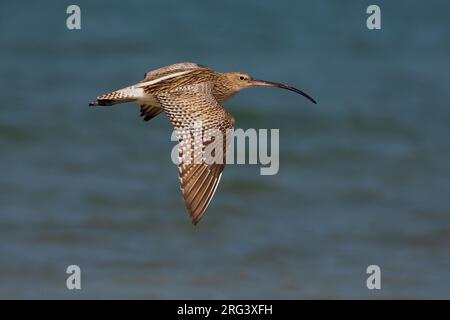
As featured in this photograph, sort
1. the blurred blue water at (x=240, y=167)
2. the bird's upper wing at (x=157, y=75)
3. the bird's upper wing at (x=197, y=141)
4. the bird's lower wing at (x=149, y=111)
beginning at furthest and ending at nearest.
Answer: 1. the blurred blue water at (x=240, y=167)
2. the bird's lower wing at (x=149, y=111)
3. the bird's upper wing at (x=157, y=75)
4. the bird's upper wing at (x=197, y=141)

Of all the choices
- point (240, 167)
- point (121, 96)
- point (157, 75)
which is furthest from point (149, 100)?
point (240, 167)

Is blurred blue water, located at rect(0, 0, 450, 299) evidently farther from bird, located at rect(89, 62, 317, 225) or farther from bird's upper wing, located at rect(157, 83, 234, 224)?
bird's upper wing, located at rect(157, 83, 234, 224)

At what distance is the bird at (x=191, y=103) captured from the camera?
6449mm

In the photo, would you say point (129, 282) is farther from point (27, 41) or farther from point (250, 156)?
point (27, 41)

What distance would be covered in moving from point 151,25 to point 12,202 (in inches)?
193

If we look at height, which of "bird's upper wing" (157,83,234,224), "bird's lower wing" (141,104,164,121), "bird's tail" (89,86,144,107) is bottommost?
"bird's upper wing" (157,83,234,224)

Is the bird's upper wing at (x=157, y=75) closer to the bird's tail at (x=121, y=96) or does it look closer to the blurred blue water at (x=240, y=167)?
the bird's tail at (x=121, y=96)

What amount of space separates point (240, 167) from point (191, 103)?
4.50m

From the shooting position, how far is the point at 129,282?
355 inches

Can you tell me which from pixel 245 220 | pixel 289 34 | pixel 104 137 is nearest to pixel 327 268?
pixel 245 220

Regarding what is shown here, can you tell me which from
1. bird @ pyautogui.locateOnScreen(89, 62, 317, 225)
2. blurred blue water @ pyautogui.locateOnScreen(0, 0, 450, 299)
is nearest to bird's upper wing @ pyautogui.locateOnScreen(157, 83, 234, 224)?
bird @ pyautogui.locateOnScreen(89, 62, 317, 225)

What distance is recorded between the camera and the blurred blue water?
A: 939 centimetres

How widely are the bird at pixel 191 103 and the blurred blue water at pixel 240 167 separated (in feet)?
5.83

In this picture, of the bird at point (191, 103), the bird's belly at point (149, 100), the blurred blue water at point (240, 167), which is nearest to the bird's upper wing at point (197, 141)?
the bird at point (191, 103)
